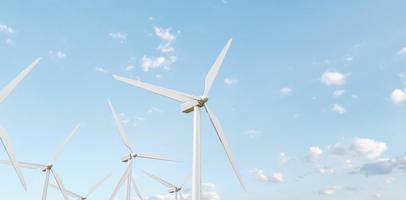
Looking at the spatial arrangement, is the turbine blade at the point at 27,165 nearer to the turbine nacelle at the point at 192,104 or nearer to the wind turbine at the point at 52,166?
the wind turbine at the point at 52,166

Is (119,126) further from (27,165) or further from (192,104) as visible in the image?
(192,104)

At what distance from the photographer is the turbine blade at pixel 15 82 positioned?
4038 cm

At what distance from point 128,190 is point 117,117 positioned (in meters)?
10.4

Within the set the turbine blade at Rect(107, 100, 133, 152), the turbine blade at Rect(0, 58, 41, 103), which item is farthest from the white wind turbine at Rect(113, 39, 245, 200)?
the turbine blade at Rect(107, 100, 133, 152)

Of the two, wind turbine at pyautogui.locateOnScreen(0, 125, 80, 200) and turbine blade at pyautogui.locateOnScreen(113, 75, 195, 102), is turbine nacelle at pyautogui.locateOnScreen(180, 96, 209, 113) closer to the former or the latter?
turbine blade at pyautogui.locateOnScreen(113, 75, 195, 102)

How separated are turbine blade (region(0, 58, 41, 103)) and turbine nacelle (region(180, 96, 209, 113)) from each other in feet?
60.2

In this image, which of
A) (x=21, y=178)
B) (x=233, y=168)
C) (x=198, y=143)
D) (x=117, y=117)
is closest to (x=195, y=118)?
(x=198, y=143)

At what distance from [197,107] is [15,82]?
66.6ft

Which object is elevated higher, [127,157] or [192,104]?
[127,157]

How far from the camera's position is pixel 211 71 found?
40.1 metres

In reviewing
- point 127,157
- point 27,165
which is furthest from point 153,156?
point 27,165

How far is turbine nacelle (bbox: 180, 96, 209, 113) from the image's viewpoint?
35.2 metres

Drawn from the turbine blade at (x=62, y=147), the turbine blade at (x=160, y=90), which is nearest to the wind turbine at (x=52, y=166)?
the turbine blade at (x=62, y=147)

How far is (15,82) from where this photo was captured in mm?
42000
